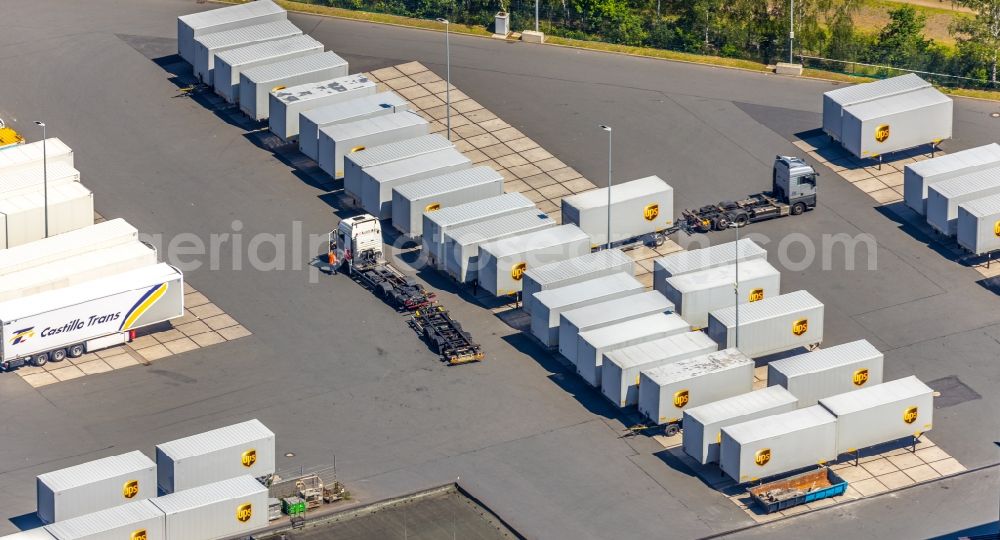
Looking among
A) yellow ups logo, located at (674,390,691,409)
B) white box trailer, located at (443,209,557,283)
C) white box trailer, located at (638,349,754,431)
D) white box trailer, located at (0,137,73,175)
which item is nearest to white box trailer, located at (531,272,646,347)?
white box trailer, located at (443,209,557,283)

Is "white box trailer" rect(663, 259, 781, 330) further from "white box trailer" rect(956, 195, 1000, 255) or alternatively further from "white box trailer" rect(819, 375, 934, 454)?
"white box trailer" rect(956, 195, 1000, 255)

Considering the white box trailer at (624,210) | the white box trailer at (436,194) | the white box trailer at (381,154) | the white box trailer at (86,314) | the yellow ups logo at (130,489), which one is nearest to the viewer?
the yellow ups logo at (130,489)

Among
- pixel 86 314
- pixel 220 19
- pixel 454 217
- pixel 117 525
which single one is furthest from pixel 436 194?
pixel 117 525

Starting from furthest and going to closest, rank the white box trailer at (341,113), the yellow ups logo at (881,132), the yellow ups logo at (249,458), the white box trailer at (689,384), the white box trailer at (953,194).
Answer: the yellow ups logo at (881,132), the white box trailer at (341,113), the white box trailer at (953,194), the white box trailer at (689,384), the yellow ups logo at (249,458)

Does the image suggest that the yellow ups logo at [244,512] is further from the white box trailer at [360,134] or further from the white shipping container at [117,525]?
the white box trailer at [360,134]

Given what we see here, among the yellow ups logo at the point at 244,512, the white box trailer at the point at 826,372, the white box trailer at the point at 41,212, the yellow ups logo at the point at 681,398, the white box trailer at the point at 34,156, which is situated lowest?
the yellow ups logo at the point at 244,512

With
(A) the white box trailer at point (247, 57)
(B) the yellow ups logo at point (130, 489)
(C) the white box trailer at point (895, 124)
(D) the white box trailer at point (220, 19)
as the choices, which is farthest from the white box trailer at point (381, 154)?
(B) the yellow ups logo at point (130, 489)
